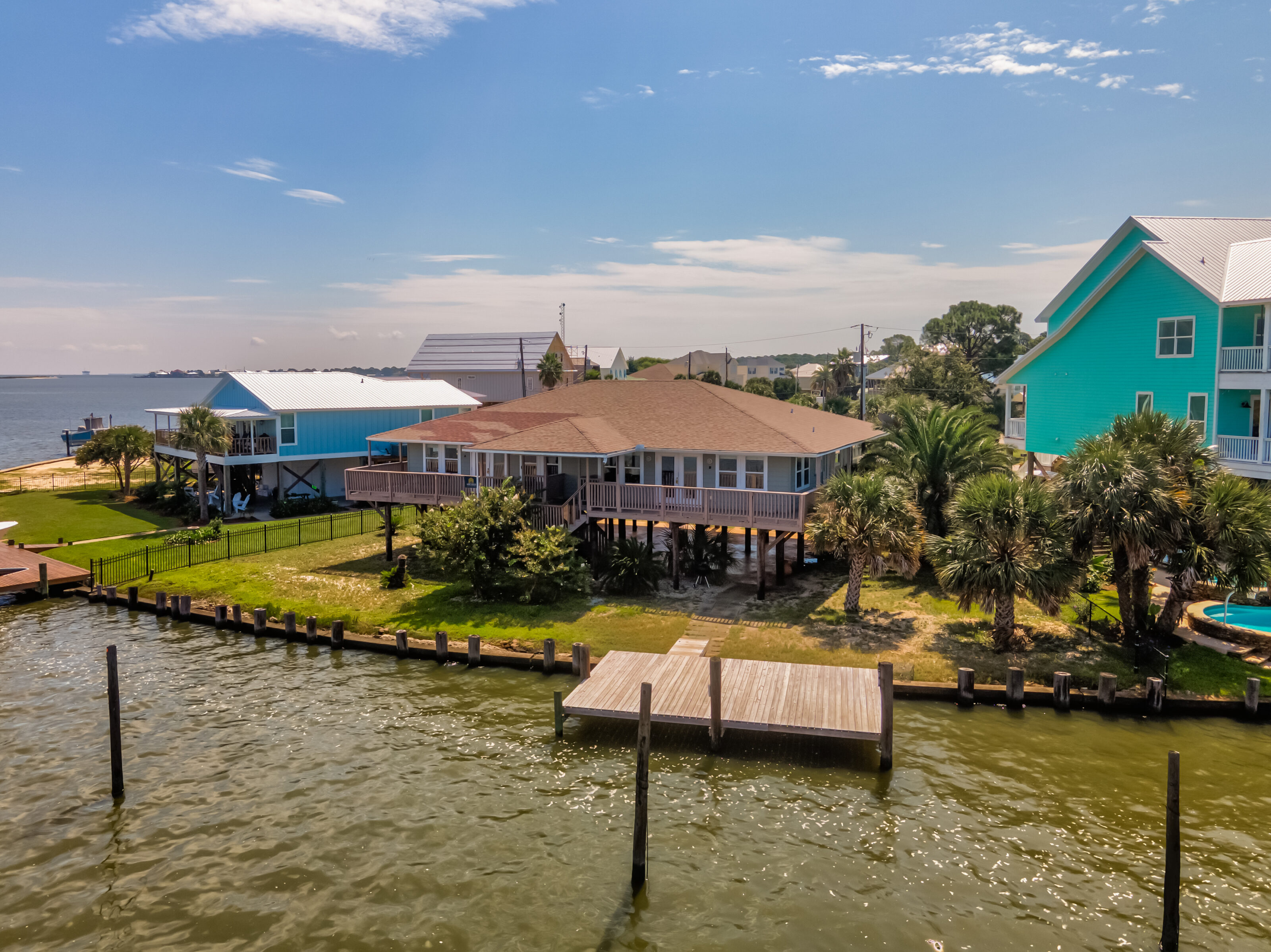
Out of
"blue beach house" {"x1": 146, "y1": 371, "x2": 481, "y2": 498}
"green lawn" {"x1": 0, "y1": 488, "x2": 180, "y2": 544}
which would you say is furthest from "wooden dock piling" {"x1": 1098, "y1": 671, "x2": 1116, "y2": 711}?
"green lawn" {"x1": 0, "y1": 488, "x2": 180, "y2": 544}

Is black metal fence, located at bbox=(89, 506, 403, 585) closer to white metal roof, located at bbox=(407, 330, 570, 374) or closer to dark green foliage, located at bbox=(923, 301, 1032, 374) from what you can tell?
white metal roof, located at bbox=(407, 330, 570, 374)

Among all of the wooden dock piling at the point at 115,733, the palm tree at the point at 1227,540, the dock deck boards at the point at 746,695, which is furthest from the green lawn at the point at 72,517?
the palm tree at the point at 1227,540

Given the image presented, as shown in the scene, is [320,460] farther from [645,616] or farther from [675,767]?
[675,767]

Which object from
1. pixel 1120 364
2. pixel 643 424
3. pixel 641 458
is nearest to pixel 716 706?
pixel 641 458

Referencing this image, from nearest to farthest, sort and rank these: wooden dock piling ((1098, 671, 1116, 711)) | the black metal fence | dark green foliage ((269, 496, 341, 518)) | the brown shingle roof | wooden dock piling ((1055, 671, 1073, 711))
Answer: wooden dock piling ((1098, 671, 1116, 711)) < wooden dock piling ((1055, 671, 1073, 711)) < the brown shingle roof < the black metal fence < dark green foliage ((269, 496, 341, 518))

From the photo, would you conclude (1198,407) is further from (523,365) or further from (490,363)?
(490,363)

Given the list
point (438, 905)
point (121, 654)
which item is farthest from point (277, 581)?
point (438, 905)

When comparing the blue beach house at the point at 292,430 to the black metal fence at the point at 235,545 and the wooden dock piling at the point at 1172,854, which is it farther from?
the wooden dock piling at the point at 1172,854
